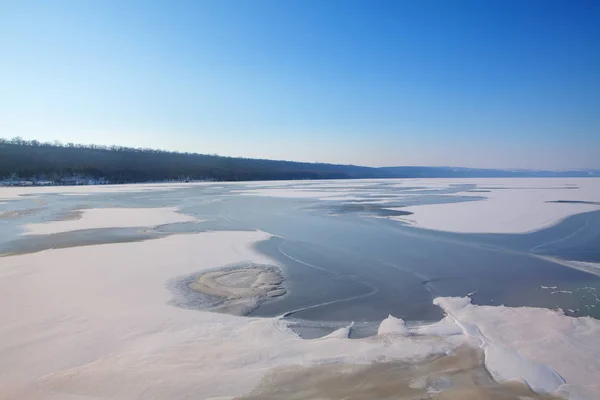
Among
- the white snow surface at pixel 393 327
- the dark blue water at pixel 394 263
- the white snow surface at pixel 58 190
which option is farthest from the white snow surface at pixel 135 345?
the white snow surface at pixel 58 190

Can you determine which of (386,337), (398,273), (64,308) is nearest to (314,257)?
(398,273)

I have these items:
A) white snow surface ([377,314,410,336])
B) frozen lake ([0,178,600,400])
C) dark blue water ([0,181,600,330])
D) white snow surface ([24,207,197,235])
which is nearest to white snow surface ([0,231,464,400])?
white snow surface ([377,314,410,336])

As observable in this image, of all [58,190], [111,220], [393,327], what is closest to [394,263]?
[393,327]

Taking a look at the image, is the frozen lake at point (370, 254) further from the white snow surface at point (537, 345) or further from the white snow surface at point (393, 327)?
the white snow surface at point (537, 345)

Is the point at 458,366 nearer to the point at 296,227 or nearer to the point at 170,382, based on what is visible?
the point at 170,382

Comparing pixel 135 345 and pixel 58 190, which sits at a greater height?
pixel 58 190

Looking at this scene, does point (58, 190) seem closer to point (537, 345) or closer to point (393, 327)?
point (393, 327)
